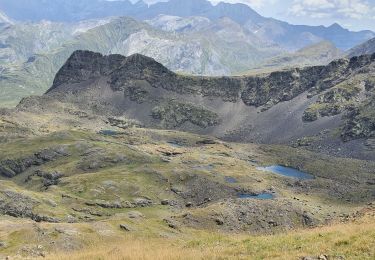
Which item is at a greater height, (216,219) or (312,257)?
(312,257)

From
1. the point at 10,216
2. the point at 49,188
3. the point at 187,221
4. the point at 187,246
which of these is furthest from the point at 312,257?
the point at 49,188

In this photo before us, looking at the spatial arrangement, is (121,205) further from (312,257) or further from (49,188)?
(312,257)

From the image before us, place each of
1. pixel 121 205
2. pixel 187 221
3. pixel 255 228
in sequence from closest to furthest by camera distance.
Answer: pixel 187 221, pixel 255 228, pixel 121 205

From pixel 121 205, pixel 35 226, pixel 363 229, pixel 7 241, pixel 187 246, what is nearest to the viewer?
pixel 363 229

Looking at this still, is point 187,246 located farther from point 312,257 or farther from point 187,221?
point 187,221

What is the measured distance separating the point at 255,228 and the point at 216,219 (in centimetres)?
1233

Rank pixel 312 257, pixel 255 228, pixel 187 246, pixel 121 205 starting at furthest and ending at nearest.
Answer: pixel 121 205 → pixel 255 228 → pixel 187 246 → pixel 312 257

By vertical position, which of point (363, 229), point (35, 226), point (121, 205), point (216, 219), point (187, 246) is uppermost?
point (363, 229)

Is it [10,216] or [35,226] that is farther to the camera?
[10,216]

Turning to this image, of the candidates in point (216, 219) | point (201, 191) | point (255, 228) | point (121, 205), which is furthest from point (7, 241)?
point (201, 191)

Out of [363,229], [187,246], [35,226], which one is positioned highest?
[363,229]

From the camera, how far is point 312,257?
25906 mm

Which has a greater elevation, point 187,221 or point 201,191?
point 187,221

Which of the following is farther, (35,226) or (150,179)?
(150,179)
